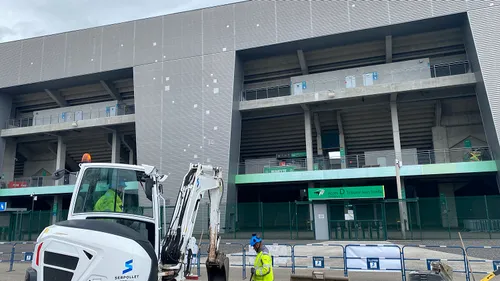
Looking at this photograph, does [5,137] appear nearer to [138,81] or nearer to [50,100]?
[50,100]

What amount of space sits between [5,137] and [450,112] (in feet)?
125

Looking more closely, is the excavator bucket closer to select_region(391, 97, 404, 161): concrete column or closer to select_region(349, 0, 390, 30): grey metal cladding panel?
select_region(349, 0, 390, 30): grey metal cladding panel

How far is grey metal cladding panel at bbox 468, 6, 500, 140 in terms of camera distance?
2100 centimetres

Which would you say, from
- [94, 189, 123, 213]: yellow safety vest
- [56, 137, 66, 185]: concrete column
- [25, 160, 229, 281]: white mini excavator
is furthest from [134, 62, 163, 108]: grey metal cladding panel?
[94, 189, 123, 213]: yellow safety vest

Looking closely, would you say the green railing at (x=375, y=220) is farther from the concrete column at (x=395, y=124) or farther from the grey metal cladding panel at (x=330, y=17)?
the grey metal cladding panel at (x=330, y=17)

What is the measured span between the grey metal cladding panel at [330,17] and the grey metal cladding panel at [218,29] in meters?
6.04

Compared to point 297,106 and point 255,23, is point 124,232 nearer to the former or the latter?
point 255,23

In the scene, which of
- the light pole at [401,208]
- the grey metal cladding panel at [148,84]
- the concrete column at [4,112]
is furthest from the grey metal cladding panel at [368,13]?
the concrete column at [4,112]

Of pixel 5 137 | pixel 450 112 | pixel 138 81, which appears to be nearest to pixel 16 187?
pixel 5 137

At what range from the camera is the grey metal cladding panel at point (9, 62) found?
3192cm

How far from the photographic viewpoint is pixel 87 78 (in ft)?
99.8

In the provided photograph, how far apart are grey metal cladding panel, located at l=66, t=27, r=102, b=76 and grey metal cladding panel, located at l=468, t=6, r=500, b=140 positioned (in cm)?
2713

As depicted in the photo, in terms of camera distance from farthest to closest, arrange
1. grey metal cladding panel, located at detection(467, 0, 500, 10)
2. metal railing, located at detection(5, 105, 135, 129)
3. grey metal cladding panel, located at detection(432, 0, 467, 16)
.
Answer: metal railing, located at detection(5, 105, 135, 129) < grey metal cladding panel, located at detection(432, 0, 467, 16) < grey metal cladding panel, located at detection(467, 0, 500, 10)

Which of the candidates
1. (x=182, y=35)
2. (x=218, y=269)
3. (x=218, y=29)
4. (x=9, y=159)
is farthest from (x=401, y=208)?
(x=9, y=159)
